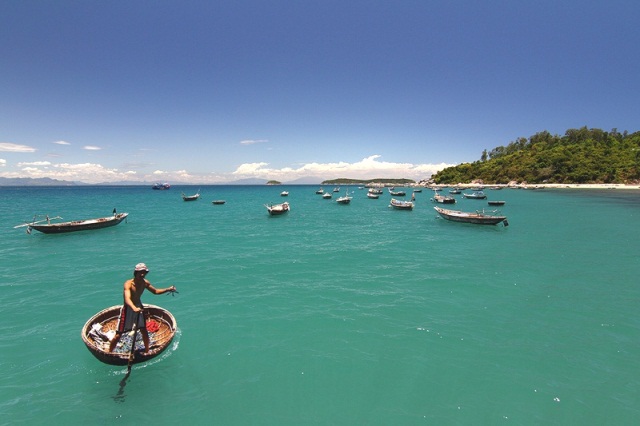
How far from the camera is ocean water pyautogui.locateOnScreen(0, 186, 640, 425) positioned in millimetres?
8758

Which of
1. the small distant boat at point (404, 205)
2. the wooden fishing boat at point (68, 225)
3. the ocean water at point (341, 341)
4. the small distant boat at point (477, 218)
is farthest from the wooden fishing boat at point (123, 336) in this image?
the small distant boat at point (404, 205)

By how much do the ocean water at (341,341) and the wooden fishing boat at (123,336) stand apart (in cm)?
75

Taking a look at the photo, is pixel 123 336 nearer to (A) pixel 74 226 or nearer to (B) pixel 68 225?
(B) pixel 68 225

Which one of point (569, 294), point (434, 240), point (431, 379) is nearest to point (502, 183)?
point (434, 240)

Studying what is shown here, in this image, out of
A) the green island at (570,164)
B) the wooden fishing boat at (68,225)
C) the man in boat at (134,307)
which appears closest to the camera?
the man in boat at (134,307)

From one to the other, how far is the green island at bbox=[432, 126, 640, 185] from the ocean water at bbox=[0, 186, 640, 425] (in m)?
143

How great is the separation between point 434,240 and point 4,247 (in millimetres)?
43306

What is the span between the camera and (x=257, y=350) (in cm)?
1166

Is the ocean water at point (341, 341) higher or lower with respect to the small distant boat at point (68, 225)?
lower

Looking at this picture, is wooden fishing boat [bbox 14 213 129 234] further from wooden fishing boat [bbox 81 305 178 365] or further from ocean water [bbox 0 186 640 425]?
wooden fishing boat [bbox 81 305 178 365]

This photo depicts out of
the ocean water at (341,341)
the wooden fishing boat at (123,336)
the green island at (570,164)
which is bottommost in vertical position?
the ocean water at (341,341)

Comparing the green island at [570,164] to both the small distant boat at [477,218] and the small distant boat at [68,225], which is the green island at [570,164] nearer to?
the small distant boat at [477,218]

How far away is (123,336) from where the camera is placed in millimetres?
10984

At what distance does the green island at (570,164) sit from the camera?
422 feet
